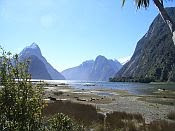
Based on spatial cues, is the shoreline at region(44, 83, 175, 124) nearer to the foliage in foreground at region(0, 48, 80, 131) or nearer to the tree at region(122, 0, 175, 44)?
the tree at region(122, 0, 175, 44)

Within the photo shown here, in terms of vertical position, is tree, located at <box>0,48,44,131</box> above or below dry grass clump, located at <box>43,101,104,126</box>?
above

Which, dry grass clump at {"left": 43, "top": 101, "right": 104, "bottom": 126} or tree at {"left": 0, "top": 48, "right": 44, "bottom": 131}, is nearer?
tree at {"left": 0, "top": 48, "right": 44, "bottom": 131}

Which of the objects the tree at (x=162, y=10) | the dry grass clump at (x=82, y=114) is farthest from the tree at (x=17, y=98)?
the dry grass clump at (x=82, y=114)

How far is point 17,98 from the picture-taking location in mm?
6793

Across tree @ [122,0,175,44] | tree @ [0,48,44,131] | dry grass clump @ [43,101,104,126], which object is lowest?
dry grass clump @ [43,101,104,126]

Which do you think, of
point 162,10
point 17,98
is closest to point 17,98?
point 17,98

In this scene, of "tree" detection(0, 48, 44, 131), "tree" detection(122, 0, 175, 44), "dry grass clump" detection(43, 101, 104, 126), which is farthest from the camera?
"dry grass clump" detection(43, 101, 104, 126)

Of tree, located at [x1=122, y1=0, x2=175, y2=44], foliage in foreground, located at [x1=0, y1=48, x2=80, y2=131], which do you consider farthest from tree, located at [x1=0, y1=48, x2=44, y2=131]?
tree, located at [x1=122, y1=0, x2=175, y2=44]

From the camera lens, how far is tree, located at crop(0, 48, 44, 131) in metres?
6.73

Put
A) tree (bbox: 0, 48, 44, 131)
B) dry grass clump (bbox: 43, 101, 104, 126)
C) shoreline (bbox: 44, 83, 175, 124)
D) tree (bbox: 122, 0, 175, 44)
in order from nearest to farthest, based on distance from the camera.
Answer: tree (bbox: 0, 48, 44, 131) < tree (bbox: 122, 0, 175, 44) < dry grass clump (bbox: 43, 101, 104, 126) < shoreline (bbox: 44, 83, 175, 124)

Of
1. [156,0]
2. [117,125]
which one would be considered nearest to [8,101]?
[156,0]

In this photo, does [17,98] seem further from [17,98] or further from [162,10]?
[162,10]

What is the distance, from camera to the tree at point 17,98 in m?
6.73

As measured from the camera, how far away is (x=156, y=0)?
10.2 m
